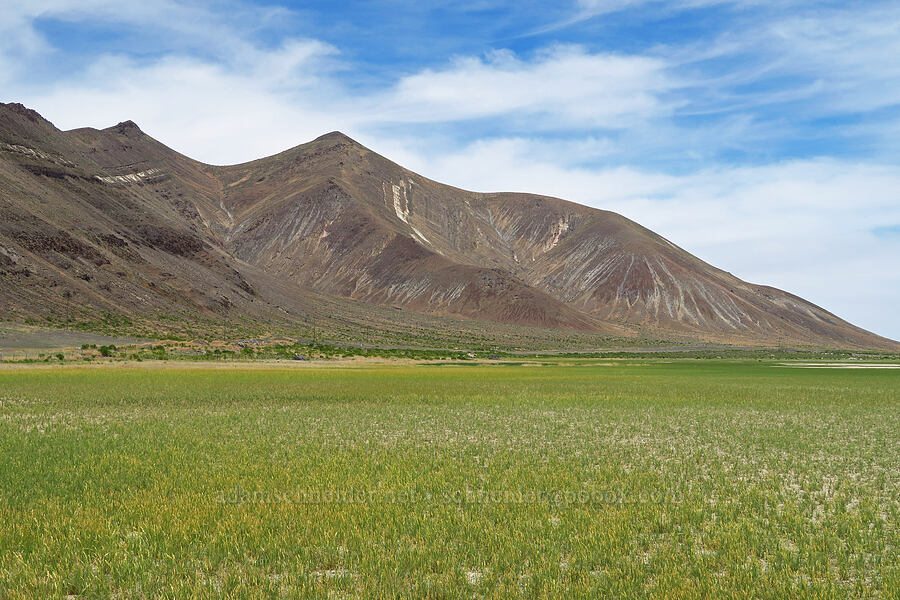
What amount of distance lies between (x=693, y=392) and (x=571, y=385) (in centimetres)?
785

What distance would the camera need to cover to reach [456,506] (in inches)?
420

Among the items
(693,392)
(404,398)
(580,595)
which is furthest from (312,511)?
(693,392)

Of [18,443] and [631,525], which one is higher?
[631,525]

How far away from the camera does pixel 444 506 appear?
10.6 metres

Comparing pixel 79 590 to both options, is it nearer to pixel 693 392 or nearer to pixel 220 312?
pixel 693 392

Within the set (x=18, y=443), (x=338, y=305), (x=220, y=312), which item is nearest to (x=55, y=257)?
(x=220, y=312)

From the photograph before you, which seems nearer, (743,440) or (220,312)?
(743,440)

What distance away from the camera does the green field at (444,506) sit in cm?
741

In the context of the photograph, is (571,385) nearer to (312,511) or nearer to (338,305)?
(312,511)

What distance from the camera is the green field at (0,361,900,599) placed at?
24.3 ft

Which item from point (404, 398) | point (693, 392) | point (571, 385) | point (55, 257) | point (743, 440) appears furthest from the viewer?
point (55, 257)

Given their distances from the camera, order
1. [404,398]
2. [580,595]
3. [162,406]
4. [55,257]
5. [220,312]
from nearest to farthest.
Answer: [580,595] < [162,406] < [404,398] < [55,257] < [220,312]

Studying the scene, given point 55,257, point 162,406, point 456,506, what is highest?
point 55,257

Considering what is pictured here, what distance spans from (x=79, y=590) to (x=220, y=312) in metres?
121
